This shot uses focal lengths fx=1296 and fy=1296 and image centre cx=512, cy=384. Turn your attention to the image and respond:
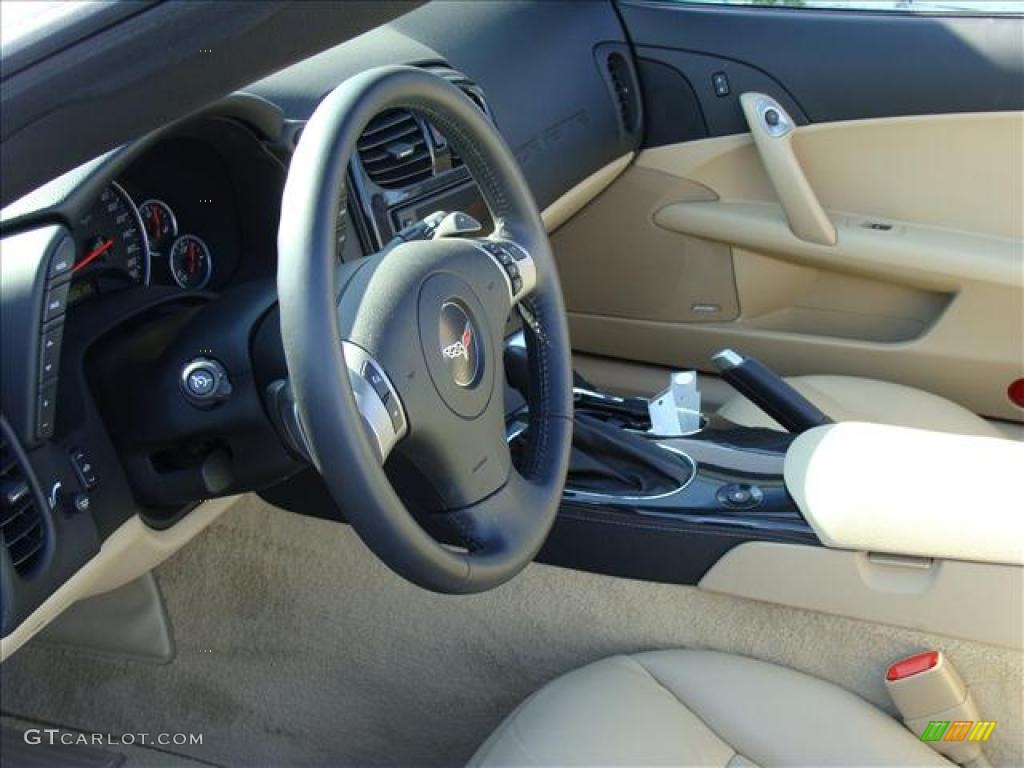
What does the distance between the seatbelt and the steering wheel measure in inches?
18.1

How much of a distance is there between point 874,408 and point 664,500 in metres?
0.51

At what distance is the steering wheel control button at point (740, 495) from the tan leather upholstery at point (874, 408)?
29cm

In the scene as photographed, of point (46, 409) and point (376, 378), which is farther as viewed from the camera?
point (46, 409)

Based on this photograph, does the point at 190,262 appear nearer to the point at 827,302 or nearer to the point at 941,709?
the point at 941,709

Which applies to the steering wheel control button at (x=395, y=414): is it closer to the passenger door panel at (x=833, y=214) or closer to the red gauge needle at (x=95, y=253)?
the red gauge needle at (x=95, y=253)

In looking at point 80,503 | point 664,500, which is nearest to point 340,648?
point 664,500

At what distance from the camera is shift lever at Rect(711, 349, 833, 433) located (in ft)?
5.89

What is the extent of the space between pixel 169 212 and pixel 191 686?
772mm

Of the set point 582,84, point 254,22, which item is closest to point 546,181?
point 582,84

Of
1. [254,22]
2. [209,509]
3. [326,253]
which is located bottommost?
[209,509]

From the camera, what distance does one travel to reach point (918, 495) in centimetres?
140

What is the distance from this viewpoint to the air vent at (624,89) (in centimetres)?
238

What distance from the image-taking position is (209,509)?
1.56 m

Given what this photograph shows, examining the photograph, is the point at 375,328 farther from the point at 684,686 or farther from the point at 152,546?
the point at 684,686
